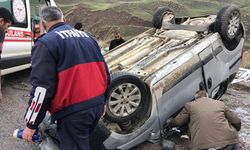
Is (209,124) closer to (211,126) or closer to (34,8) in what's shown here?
(211,126)

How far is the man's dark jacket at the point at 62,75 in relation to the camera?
2.77m

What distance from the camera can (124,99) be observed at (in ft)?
14.2

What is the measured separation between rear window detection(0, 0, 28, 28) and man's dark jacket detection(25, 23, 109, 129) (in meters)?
3.50

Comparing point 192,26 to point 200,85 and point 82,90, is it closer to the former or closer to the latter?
point 200,85

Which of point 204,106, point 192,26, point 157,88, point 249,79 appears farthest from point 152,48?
point 249,79

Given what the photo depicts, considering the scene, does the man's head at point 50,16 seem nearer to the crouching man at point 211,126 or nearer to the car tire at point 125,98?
the car tire at point 125,98

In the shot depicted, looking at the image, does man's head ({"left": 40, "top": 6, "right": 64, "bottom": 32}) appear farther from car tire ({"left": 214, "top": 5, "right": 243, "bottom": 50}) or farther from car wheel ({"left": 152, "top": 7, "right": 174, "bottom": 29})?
car wheel ({"left": 152, "top": 7, "right": 174, "bottom": 29})

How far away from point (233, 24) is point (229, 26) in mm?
117

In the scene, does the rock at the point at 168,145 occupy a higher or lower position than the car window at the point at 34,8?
lower

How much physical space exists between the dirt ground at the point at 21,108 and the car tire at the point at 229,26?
1.10m

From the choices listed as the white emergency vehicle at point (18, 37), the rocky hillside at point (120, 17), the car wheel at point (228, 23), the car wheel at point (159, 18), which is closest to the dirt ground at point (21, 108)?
the white emergency vehicle at point (18, 37)

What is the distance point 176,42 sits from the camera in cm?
558

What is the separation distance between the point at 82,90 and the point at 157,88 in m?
1.83

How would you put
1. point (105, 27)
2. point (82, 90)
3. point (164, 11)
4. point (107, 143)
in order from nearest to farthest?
point (82, 90) < point (107, 143) < point (164, 11) < point (105, 27)
